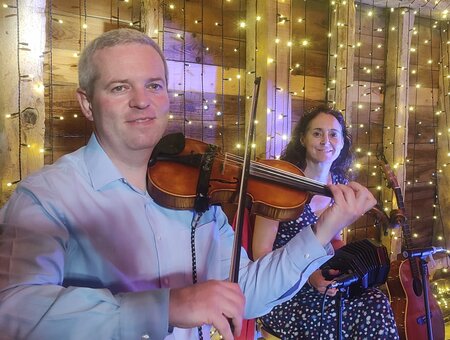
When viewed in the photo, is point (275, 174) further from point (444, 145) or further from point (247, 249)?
point (444, 145)

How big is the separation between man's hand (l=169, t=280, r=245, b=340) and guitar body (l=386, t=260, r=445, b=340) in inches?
75.5

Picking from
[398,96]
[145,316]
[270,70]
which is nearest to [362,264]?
[145,316]

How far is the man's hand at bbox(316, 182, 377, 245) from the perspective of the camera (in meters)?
1.17

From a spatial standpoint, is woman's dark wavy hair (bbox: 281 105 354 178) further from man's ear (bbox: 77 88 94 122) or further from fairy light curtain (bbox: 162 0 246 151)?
man's ear (bbox: 77 88 94 122)

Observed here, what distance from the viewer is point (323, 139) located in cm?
228

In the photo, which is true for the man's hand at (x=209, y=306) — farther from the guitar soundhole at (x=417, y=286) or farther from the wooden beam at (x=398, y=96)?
the wooden beam at (x=398, y=96)

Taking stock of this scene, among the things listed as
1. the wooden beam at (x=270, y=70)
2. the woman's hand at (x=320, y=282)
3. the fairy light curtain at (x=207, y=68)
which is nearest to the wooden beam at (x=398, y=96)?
the wooden beam at (x=270, y=70)

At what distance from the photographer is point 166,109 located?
3.56 feet

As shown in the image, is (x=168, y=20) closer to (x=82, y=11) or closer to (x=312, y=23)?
(x=82, y=11)

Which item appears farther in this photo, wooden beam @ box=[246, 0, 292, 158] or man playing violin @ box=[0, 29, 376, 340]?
wooden beam @ box=[246, 0, 292, 158]

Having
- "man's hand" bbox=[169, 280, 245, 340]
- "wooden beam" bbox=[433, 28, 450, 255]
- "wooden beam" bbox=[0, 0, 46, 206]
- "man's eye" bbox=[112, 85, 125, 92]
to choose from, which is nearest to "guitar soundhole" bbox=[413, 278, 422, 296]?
"wooden beam" bbox=[433, 28, 450, 255]

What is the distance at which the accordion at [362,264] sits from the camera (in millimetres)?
1670

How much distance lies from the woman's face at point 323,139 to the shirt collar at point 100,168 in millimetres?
1490

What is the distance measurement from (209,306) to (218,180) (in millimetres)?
782
